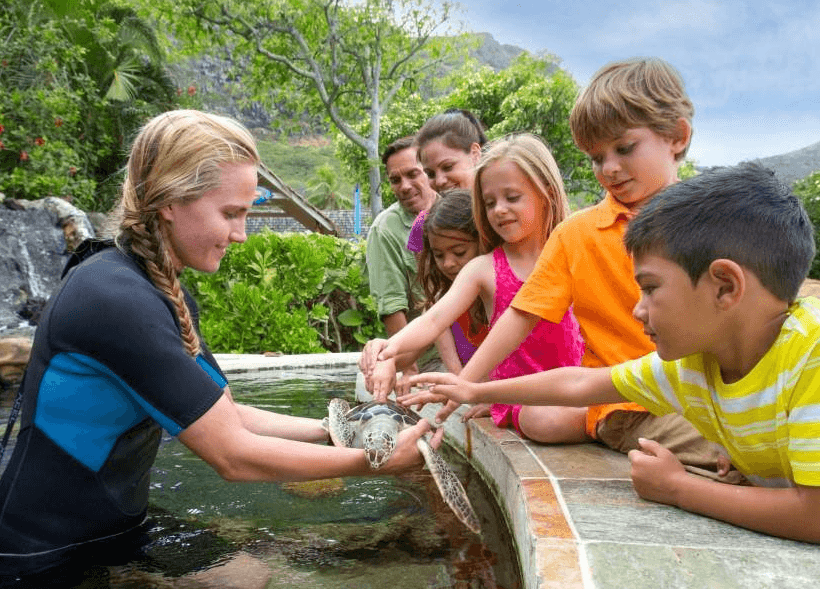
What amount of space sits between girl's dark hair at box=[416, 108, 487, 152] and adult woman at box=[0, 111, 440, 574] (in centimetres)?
198

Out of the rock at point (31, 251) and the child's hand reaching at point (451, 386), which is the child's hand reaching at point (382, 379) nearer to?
the child's hand reaching at point (451, 386)

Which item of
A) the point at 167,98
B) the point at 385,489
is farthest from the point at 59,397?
the point at 167,98

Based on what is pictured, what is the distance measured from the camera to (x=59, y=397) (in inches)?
73.6

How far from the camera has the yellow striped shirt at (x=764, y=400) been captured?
1503 millimetres

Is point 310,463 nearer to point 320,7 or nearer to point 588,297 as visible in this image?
point 588,297

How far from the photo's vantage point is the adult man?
4457 mm

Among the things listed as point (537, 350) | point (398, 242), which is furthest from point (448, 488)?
point (398, 242)

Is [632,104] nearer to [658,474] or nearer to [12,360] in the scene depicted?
[658,474]

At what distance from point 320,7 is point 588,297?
22869mm

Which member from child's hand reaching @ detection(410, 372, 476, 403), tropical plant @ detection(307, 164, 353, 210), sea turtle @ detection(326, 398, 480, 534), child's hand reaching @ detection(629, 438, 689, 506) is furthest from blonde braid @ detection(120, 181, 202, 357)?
tropical plant @ detection(307, 164, 353, 210)

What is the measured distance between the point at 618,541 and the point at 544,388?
2.12 ft

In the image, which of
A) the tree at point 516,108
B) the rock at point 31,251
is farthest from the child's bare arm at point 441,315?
the tree at point 516,108

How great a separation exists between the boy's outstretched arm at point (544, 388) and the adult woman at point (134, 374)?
456 millimetres

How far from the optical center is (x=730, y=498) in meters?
1.72
